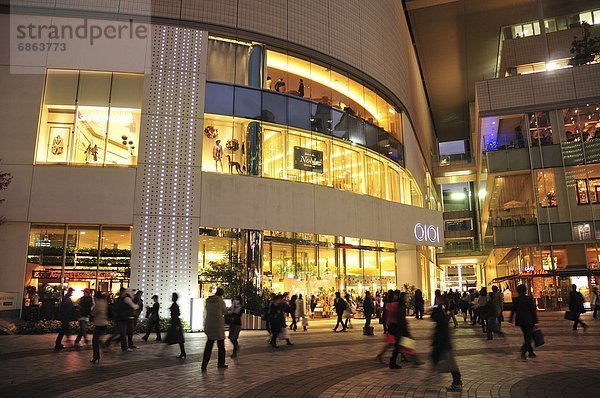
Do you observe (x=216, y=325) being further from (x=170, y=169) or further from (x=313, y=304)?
(x=313, y=304)

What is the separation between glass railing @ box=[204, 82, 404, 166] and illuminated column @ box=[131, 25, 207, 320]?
103 centimetres

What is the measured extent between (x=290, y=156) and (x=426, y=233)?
12.8 m

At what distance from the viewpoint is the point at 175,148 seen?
1994 cm

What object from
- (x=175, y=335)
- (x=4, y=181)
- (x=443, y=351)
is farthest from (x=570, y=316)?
(x=4, y=181)

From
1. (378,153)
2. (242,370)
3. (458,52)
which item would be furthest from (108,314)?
(458,52)

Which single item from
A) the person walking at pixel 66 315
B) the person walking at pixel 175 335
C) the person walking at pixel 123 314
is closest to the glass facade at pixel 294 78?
the person walking at pixel 66 315

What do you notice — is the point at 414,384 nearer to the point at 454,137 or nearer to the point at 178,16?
the point at 178,16

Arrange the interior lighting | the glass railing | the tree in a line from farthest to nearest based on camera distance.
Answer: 1. the interior lighting
2. the glass railing
3. the tree

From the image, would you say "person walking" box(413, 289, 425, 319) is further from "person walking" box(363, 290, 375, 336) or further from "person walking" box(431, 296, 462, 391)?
Answer: "person walking" box(431, 296, 462, 391)

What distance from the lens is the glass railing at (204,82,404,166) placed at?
2144 centimetres

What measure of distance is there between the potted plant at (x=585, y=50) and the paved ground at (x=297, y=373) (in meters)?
24.1

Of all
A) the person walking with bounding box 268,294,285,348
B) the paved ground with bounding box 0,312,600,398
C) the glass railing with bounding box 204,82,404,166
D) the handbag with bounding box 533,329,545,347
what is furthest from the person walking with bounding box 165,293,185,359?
the glass railing with bounding box 204,82,404,166

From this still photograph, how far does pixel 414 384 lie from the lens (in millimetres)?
8008

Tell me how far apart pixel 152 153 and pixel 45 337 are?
798 centimetres
